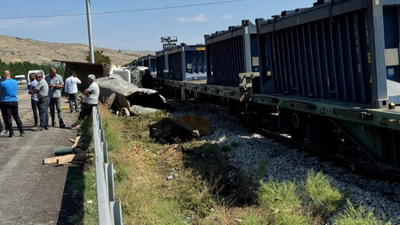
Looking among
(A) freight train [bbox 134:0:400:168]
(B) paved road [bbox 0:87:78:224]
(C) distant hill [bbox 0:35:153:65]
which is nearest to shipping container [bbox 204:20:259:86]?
(A) freight train [bbox 134:0:400:168]

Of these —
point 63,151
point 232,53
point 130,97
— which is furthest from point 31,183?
point 130,97

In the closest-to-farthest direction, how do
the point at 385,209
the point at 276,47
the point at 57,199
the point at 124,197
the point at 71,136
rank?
the point at 385,209 → the point at 124,197 → the point at 57,199 → the point at 276,47 → the point at 71,136

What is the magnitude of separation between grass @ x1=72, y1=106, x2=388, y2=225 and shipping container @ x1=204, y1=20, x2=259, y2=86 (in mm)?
5193

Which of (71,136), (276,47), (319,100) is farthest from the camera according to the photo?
(71,136)

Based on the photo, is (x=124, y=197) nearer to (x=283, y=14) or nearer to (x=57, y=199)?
(x=57, y=199)

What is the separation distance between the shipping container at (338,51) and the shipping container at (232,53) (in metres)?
1.66

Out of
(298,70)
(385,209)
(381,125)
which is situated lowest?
(385,209)

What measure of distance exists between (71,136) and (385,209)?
9.61 m

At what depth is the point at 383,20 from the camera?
25.7 ft

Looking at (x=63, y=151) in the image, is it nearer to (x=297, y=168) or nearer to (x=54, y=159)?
(x=54, y=159)

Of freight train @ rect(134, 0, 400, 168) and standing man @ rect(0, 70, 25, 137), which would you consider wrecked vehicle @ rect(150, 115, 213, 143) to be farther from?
standing man @ rect(0, 70, 25, 137)

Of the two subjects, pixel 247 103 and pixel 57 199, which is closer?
pixel 57 199

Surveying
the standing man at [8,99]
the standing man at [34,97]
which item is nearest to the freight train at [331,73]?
the standing man at [34,97]

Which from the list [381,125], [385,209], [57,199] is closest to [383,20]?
[381,125]
